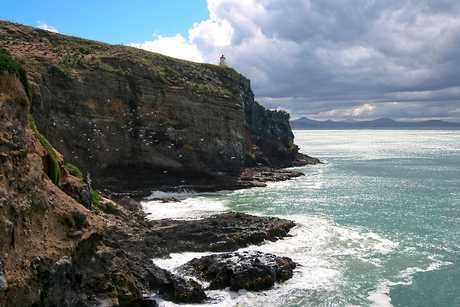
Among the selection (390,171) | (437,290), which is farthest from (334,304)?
(390,171)

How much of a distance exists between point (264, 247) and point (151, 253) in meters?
8.20

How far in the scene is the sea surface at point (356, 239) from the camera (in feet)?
58.0

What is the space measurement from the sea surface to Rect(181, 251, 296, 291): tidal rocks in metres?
0.49

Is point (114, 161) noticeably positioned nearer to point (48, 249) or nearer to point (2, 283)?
point (48, 249)

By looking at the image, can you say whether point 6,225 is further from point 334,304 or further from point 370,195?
point 370,195

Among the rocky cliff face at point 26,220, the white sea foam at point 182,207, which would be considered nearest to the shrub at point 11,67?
the rocky cliff face at point 26,220

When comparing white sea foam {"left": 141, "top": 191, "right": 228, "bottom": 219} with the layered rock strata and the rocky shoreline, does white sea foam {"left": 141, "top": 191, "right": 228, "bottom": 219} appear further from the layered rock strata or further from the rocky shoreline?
the layered rock strata

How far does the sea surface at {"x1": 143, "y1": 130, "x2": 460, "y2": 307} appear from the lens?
17.7m

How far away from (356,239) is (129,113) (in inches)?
1303

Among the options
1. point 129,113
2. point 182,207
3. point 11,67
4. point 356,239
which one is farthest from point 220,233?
point 129,113

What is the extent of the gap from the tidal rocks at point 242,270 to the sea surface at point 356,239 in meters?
0.49

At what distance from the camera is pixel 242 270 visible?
1834cm

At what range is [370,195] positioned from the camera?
4259 centimetres

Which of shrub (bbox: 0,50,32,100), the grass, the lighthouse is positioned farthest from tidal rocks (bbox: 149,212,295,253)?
the lighthouse
